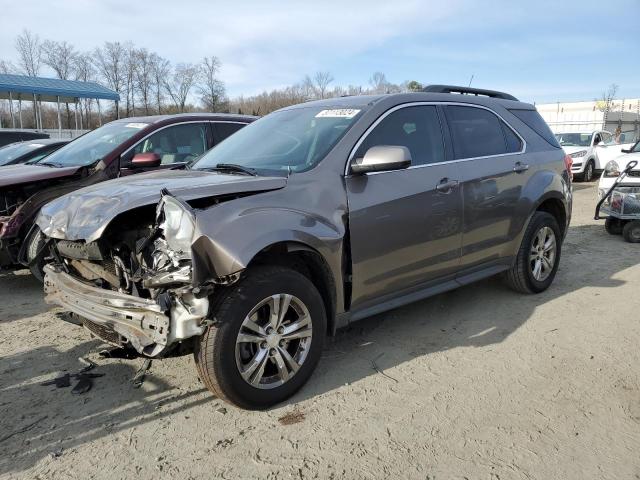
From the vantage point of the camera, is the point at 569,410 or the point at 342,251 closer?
the point at 569,410

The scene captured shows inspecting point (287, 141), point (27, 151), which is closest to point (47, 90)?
point (27, 151)

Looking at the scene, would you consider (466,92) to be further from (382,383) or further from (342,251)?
(382,383)

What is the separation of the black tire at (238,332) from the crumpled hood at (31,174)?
3508 mm

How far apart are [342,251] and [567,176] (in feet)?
10.9

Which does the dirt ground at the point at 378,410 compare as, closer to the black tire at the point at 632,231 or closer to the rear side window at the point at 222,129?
the rear side window at the point at 222,129

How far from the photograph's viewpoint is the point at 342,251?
3416 mm

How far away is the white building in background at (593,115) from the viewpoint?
42231 millimetres

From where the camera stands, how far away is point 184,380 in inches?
138

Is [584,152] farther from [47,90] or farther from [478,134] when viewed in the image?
[47,90]

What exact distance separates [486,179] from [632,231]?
15.5ft

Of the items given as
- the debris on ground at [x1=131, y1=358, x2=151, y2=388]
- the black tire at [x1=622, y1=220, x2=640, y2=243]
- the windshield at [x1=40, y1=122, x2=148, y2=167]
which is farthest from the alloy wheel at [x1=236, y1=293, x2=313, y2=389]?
the black tire at [x1=622, y1=220, x2=640, y2=243]

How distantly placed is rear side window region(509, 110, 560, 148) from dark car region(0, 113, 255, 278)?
139 inches

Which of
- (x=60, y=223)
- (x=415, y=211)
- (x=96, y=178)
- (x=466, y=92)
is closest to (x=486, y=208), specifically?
(x=415, y=211)

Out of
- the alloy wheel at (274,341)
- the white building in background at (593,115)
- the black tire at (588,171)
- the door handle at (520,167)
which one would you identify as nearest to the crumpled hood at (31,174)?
the alloy wheel at (274,341)
